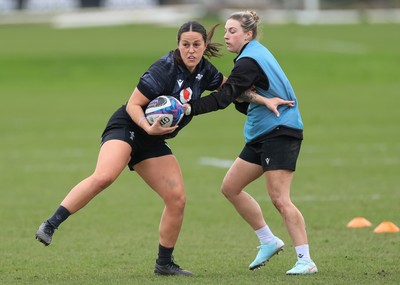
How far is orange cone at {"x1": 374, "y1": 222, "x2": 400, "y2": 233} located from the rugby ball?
3.43m

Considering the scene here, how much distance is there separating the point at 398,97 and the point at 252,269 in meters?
19.6

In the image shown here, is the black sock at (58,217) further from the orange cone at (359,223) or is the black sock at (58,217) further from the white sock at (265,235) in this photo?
the orange cone at (359,223)

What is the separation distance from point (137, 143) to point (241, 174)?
3.28ft

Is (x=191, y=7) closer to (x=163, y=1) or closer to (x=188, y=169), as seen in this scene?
(x=163, y=1)

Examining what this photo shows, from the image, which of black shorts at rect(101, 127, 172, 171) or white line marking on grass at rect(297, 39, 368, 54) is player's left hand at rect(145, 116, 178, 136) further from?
white line marking on grass at rect(297, 39, 368, 54)

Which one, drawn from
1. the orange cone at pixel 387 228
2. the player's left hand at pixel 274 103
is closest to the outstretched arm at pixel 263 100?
the player's left hand at pixel 274 103

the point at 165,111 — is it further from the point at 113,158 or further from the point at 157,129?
the point at 113,158

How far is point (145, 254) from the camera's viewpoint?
10.1 m

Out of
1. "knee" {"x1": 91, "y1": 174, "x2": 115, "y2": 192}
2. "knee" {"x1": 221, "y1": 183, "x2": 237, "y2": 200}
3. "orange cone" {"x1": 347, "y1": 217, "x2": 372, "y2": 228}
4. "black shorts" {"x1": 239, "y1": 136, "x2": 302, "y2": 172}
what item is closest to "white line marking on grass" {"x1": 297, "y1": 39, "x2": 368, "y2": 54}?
"orange cone" {"x1": 347, "y1": 217, "x2": 372, "y2": 228}

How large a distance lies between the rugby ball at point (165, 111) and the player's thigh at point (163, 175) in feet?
1.55

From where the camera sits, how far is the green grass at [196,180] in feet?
30.8

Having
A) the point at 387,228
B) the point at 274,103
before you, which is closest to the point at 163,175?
the point at 274,103

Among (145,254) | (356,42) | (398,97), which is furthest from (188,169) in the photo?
(356,42)

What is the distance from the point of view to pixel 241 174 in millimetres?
9141
